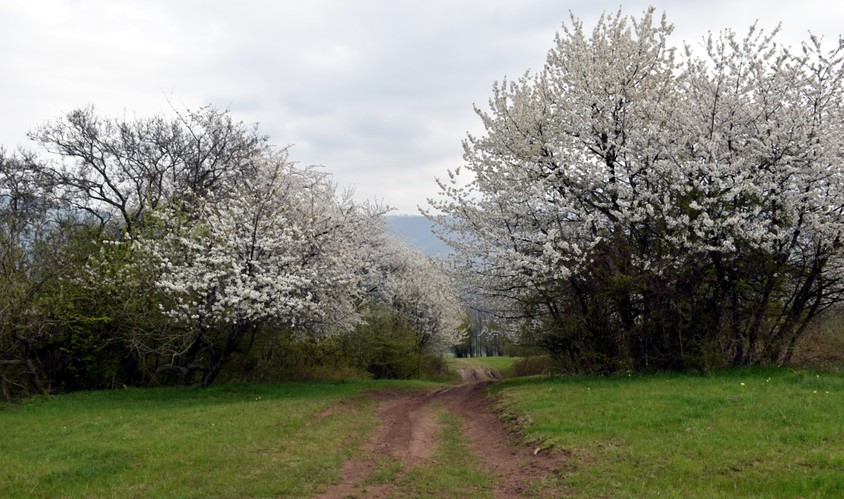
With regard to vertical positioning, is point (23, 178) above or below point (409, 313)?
above

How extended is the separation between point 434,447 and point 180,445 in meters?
4.60

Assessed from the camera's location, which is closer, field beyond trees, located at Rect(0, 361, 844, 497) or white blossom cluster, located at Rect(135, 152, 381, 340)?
field beyond trees, located at Rect(0, 361, 844, 497)

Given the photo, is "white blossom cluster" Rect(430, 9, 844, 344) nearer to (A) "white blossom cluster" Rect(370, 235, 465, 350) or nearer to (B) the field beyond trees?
(B) the field beyond trees

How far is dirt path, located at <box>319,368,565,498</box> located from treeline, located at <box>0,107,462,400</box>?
563cm

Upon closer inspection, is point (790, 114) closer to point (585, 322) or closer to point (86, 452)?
point (585, 322)

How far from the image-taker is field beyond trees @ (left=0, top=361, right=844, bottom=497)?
25.3 feet

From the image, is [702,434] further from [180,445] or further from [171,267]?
[171,267]

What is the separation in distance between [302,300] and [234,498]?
37.0 ft

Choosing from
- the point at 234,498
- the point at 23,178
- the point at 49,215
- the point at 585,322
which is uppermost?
the point at 23,178

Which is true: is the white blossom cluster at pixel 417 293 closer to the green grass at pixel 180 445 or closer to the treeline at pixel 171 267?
the treeline at pixel 171 267

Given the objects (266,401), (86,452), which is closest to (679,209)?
(266,401)

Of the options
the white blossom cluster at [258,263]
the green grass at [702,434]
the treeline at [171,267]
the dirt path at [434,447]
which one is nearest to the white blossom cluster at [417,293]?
the treeline at [171,267]

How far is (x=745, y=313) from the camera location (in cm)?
1700

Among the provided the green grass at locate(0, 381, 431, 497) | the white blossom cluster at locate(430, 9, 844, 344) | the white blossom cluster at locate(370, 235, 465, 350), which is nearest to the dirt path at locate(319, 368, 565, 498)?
the green grass at locate(0, 381, 431, 497)
